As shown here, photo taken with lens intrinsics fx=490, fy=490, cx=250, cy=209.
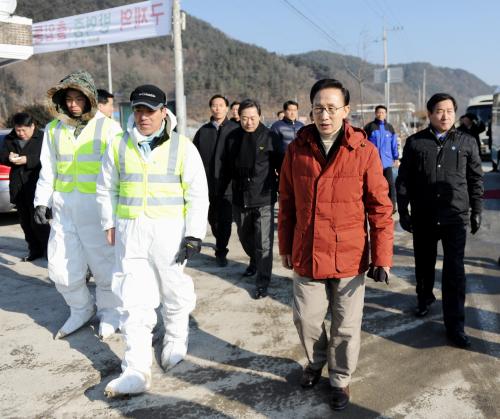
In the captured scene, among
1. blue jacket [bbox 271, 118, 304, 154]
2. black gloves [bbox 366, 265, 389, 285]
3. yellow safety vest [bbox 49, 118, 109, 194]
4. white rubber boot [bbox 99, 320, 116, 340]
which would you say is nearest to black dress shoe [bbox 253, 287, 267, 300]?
white rubber boot [bbox 99, 320, 116, 340]

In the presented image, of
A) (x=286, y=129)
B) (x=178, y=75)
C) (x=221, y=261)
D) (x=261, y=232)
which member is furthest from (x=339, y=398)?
(x=178, y=75)

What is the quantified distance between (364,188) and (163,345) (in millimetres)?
1926

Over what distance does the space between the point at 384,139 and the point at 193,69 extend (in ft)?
242

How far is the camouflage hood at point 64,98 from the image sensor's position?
3895 millimetres

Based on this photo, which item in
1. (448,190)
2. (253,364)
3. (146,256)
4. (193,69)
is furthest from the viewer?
(193,69)

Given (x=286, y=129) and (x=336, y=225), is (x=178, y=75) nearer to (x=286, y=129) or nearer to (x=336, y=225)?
(x=286, y=129)

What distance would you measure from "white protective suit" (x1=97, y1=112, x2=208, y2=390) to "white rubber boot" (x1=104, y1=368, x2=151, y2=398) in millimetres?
18

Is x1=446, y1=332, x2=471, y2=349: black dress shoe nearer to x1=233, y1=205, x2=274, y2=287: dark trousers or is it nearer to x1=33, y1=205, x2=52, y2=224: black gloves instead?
x1=233, y1=205, x2=274, y2=287: dark trousers

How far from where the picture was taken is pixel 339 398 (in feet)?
9.66

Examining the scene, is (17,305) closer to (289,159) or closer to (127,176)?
(127,176)

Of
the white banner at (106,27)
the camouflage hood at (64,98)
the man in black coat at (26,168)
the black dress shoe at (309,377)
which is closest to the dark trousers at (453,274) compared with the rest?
the black dress shoe at (309,377)

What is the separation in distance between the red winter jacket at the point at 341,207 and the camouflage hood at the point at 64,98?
6.32 ft

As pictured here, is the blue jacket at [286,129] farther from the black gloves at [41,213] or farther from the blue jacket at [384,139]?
the black gloves at [41,213]

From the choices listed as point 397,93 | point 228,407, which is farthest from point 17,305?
point 397,93
